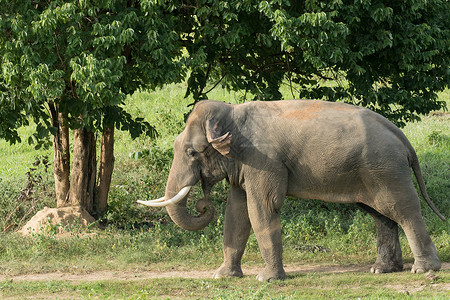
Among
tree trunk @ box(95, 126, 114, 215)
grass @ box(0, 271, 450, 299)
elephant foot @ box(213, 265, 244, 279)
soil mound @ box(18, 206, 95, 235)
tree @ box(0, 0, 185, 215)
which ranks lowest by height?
grass @ box(0, 271, 450, 299)

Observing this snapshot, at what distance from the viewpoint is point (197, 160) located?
7.52 metres

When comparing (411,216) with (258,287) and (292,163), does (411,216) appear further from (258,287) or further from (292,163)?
(258,287)

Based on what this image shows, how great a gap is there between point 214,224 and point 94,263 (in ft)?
6.64

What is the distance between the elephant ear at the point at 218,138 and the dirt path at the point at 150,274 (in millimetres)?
1565

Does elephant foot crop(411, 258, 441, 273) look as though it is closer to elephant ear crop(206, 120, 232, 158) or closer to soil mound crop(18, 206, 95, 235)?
elephant ear crop(206, 120, 232, 158)

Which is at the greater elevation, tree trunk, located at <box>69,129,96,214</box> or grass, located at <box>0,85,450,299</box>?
tree trunk, located at <box>69,129,96,214</box>

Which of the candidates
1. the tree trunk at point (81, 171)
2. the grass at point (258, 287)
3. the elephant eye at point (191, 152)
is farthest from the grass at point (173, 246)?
the elephant eye at point (191, 152)

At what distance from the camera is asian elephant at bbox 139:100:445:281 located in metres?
7.18

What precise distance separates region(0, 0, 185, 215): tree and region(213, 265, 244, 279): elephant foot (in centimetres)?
228

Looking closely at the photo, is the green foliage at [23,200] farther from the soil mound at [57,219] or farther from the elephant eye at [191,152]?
the elephant eye at [191,152]

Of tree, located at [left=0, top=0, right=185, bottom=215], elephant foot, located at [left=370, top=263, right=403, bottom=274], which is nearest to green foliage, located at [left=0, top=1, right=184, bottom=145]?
tree, located at [left=0, top=0, right=185, bottom=215]

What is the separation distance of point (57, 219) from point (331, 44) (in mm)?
4360

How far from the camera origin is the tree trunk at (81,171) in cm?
1002

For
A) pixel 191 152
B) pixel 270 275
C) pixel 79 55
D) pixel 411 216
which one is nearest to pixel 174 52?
pixel 79 55
